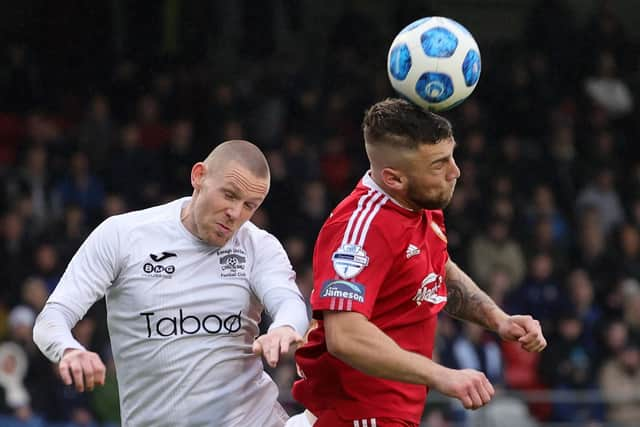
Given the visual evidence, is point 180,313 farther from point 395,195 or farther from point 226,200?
point 395,195

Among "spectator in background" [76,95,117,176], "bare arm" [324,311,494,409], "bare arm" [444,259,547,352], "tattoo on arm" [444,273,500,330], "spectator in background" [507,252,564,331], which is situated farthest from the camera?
"spectator in background" [507,252,564,331]

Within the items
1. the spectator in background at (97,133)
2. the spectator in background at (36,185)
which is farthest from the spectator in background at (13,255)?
the spectator in background at (97,133)

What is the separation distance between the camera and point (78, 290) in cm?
470

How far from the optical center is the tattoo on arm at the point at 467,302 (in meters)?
5.12

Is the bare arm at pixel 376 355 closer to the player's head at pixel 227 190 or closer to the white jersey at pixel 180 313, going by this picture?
the white jersey at pixel 180 313

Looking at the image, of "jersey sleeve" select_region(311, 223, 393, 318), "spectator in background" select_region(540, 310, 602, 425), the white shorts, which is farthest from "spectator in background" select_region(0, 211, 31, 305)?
"jersey sleeve" select_region(311, 223, 393, 318)

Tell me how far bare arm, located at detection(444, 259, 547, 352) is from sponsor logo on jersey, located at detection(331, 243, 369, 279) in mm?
836

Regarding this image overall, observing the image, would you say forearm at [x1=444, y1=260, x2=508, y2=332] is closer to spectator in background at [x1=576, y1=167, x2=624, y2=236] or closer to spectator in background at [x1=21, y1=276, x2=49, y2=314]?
spectator in background at [x1=21, y1=276, x2=49, y2=314]

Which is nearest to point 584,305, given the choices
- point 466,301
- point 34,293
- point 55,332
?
point 34,293

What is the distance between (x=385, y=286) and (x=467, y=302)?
76 centimetres

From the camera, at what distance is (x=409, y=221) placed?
4621 mm

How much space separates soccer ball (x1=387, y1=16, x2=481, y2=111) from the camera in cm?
475

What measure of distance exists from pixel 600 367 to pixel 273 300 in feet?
27.5

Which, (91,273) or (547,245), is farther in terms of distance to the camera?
(547,245)
